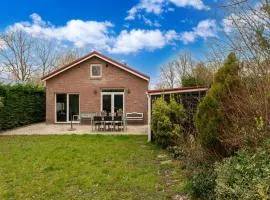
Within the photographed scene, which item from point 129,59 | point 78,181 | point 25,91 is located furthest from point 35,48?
point 78,181

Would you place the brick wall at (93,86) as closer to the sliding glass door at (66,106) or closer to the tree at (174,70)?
the sliding glass door at (66,106)

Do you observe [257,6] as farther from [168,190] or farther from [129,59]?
[129,59]

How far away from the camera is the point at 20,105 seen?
22.9 m

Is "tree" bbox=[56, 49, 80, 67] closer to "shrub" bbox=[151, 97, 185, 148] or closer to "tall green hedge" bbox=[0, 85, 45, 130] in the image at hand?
"tall green hedge" bbox=[0, 85, 45, 130]

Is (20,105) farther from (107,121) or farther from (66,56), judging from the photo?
(66,56)

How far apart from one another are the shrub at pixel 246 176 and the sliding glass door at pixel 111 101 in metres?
19.9

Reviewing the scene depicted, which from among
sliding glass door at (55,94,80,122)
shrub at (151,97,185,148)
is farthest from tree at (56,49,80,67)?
shrub at (151,97,185,148)

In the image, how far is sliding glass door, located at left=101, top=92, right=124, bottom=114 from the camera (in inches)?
982

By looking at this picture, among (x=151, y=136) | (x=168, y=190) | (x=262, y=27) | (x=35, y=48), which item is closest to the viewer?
(x=262, y=27)

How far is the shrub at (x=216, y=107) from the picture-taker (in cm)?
680

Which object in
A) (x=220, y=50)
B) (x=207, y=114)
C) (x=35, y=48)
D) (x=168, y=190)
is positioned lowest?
(x=168, y=190)

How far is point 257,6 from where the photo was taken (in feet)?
19.6

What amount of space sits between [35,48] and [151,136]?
Answer: 31159 millimetres

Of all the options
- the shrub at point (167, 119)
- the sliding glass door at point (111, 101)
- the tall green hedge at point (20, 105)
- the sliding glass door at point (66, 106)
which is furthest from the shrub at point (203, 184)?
the sliding glass door at point (66, 106)
